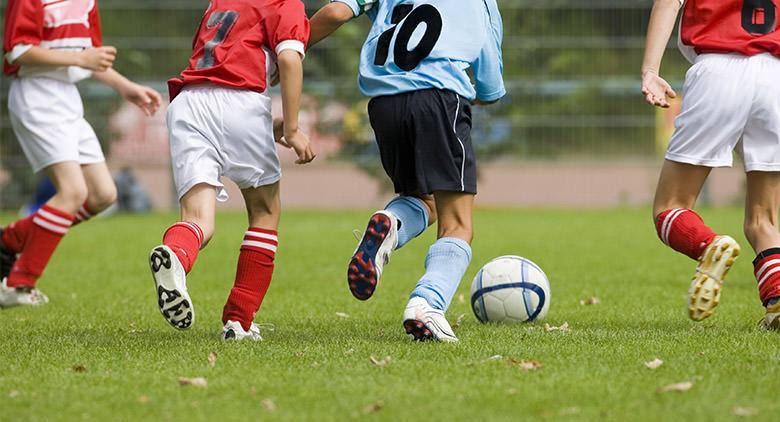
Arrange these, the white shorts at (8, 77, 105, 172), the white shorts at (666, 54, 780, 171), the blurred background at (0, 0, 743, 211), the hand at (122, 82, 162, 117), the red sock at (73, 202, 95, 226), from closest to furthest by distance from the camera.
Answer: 1. the white shorts at (666, 54, 780, 171)
2. the hand at (122, 82, 162, 117)
3. the white shorts at (8, 77, 105, 172)
4. the red sock at (73, 202, 95, 226)
5. the blurred background at (0, 0, 743, 211)

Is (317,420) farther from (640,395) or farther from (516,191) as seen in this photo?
(516,191)

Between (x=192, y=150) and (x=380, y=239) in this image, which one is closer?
(x=380, y=239)

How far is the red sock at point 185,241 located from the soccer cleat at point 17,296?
8.34ft

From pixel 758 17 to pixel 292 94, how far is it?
6.60 feet

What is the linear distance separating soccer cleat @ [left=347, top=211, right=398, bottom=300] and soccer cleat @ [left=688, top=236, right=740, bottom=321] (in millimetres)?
1242

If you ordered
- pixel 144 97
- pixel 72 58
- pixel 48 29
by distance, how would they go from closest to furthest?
pixel 72 58 < pixel 144 97 < pixel 48 29

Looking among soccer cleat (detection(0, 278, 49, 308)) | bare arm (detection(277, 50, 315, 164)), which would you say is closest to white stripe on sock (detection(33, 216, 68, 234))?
soccer cleat (detection(0, 278, 49, 308))

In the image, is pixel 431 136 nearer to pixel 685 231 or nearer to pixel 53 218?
pixel 685 231

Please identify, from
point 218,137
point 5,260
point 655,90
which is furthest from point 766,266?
point 5,260

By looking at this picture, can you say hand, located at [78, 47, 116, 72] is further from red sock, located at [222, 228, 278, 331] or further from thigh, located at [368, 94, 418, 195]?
thigh, located at [368, 94, 418, 195]

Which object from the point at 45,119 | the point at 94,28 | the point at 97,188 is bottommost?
the point at 97,188

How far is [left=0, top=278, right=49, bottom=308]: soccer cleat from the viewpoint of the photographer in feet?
23.5

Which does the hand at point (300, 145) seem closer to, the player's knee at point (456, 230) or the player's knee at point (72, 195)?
the player's knee at point (456, 230)

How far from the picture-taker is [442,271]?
5062 millimetres
